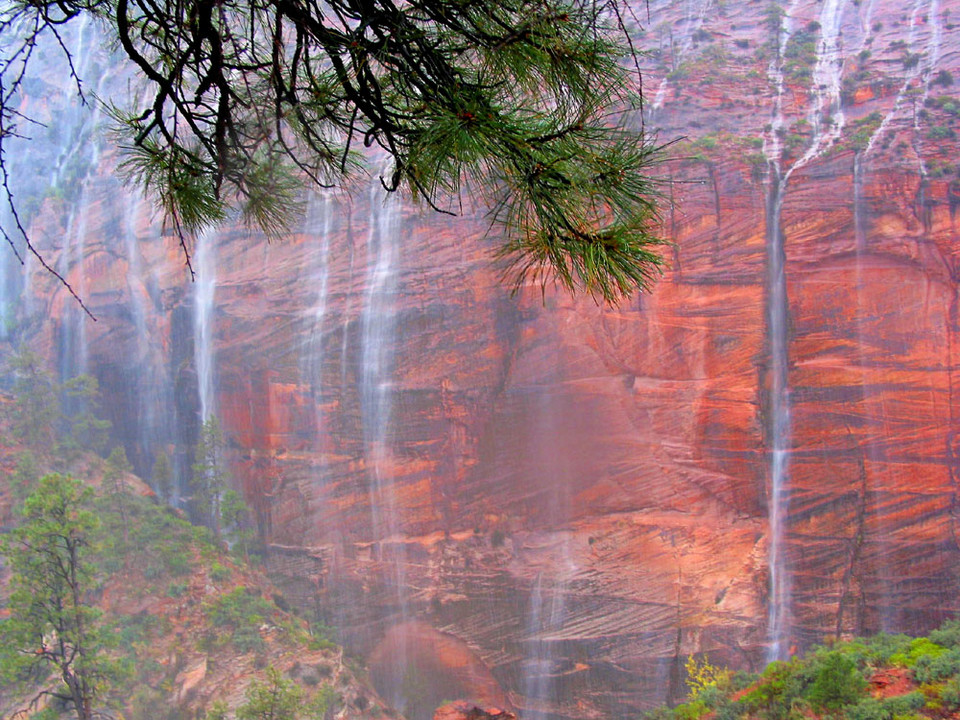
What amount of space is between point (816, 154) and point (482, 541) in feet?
33.0

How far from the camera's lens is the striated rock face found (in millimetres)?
12758

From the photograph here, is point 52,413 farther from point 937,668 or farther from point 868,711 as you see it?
point 937,668

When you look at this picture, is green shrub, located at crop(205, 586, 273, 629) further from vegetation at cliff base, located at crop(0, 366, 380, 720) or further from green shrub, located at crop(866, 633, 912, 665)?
green shrub, located at crop(866, 633, 912, 665)

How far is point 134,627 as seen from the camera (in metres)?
12.9

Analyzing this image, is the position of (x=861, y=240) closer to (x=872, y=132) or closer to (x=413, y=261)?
(x=872, y=132)

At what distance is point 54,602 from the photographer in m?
10.2

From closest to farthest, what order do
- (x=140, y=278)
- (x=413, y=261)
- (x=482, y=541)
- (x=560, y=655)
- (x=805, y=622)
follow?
(x=805, y=622), (x=560, y=655), (x=482, y=541), (x=413, y=261), (x=140, y=278)

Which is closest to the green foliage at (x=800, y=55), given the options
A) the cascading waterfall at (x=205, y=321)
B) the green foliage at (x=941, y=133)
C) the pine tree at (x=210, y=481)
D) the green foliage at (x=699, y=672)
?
the green foliage at (x=941, y=133)

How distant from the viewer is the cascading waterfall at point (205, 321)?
17.2 meters

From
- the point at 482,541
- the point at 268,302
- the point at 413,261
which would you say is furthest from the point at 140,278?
the point at 482,541

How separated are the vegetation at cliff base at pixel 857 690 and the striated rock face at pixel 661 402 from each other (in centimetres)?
373

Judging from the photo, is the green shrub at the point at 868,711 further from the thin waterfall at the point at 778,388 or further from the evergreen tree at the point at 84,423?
the evergreen tree at the point at 84,423

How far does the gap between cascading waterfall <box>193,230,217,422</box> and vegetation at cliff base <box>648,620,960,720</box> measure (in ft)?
41.9

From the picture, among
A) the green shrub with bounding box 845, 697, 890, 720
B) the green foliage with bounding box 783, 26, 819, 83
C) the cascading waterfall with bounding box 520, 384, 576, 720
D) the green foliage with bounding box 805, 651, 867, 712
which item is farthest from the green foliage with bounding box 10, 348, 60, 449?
the green foliage with bounding box 783, 26, 819, 83
